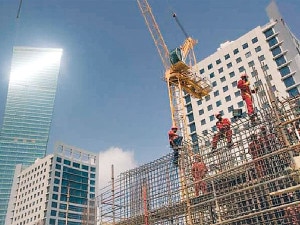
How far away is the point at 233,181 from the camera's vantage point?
11906mm

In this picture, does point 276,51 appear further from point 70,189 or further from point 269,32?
point 70,189

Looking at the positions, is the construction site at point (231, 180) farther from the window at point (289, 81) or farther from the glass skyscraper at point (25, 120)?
the glass skyscraper at point (25, 120)

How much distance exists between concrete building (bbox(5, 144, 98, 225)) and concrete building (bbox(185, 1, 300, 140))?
41.1 meters

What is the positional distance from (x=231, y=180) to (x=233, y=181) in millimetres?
312

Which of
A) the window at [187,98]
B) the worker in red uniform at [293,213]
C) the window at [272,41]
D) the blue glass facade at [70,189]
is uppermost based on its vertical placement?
the window at [272,41]

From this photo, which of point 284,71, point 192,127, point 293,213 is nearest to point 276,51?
point 284,71

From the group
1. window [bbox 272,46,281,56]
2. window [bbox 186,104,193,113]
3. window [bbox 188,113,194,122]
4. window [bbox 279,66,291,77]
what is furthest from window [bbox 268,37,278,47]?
window [bbox 188,113,194,122]

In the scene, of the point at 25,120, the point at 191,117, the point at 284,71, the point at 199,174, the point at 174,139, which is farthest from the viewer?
the point at 25,120

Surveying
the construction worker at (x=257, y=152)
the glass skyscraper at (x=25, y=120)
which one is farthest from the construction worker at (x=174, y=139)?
the glass skyscraper at (x=25, y=120)

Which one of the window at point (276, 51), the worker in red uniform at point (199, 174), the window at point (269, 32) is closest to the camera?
the worker in red uniform at point (199, 174)

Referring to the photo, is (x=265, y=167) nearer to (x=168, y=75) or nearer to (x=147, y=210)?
(x=147, y=210)

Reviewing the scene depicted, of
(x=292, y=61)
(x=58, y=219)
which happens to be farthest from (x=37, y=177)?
(x=292, y=61)

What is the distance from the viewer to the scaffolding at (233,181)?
375 inches

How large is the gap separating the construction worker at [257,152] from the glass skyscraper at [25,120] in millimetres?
129071
